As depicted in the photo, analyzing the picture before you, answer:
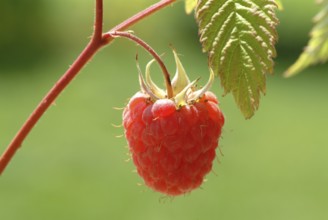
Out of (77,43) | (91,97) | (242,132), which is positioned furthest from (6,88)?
(242,132)

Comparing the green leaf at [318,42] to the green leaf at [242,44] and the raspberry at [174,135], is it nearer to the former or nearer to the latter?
the green leaf at [242,44]

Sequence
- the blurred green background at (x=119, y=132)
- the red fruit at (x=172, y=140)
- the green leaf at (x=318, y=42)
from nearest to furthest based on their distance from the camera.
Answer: the green leaf at (x=318, y=42) → the red fruit at (x=172, y=140) → the blurred green background at (x=119, y=132)

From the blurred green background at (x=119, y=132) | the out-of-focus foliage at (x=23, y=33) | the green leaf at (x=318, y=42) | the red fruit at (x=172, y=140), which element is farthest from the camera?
the out-of-focus foliage at (x=23, y=33)

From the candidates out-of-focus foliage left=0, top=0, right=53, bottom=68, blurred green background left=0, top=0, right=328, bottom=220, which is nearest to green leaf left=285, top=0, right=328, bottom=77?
blurred green background left=0, top=0, right=328, bottom=220

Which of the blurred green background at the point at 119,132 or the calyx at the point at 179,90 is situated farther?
the blurred green background at the point at 119,132

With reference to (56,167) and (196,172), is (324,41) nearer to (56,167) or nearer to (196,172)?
(196,172)

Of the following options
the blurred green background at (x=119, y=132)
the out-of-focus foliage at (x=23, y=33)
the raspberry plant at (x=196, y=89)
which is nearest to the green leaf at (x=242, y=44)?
the raspberry plant at (x=196, y=89)

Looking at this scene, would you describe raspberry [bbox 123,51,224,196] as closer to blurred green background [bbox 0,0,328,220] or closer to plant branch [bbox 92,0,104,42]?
plant branch [bbox 92,0,104,42]
